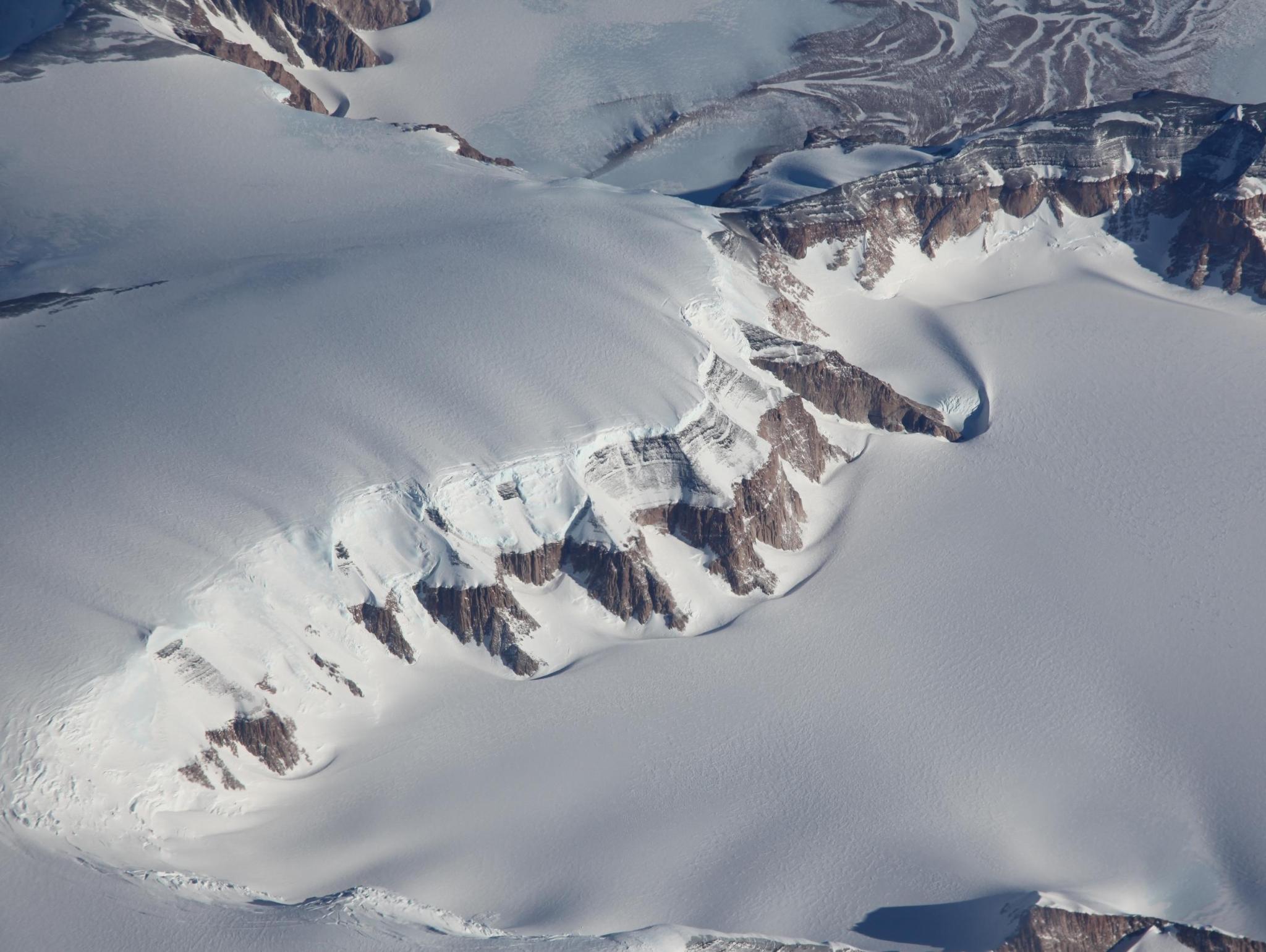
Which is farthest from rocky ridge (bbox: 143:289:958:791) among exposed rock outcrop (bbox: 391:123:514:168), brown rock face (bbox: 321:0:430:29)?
brown rock face (bbox: 321:0:430:29)

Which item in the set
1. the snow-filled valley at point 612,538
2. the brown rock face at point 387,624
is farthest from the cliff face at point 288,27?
the brown rock face at point 387,624

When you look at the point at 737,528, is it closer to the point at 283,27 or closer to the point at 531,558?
the point at 531,558

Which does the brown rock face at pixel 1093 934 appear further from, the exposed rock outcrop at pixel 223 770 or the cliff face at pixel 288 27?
the cliff face at pixel 288 27

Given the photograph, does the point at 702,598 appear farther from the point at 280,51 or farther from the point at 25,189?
the point at 280,51

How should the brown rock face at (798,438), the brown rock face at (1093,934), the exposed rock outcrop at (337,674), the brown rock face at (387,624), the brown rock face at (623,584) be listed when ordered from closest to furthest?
the brown rock face at (1093,934) → the exposed rock outcrop at (337,674) → the brown rock face at (387,624) → the brown rock face at (623,584) → the brown rock face at (798,438)

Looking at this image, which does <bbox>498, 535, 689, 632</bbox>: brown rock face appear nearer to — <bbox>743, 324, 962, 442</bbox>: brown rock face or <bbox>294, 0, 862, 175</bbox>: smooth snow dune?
<bbox>743, 324, 962, 442</bbox>: brown rock face

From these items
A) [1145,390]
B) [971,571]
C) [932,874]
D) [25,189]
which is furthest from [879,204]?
[25,189]

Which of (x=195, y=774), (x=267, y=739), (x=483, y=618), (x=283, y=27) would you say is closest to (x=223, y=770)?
(x=195, y=774)
